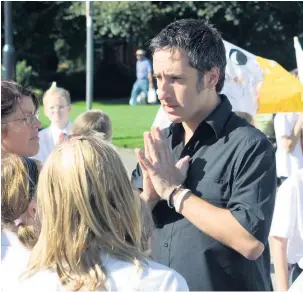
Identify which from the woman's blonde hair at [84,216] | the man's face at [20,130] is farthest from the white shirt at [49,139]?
the woman's blonde hair at [84,216]

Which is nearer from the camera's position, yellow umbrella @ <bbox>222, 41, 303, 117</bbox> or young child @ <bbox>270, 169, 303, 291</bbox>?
young child @ <bbox>270, 169, 303, 291</bbox>

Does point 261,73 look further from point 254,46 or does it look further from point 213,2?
point 254,46

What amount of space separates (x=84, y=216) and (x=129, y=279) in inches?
8.6

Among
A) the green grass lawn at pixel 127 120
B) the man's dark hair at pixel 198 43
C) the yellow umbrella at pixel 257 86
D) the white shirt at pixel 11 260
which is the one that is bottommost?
the green grass lawn at pixel 127 120

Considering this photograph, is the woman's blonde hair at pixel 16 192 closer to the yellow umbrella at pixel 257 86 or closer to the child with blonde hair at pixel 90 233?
the child with blonde hair at pixel 90 233

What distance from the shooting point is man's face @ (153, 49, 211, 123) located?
9.24ft

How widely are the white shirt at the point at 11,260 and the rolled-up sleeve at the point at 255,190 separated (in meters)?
0.77

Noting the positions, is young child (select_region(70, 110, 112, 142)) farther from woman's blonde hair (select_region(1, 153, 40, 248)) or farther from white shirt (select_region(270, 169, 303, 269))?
woman's blonde hair (select_region(1, 153, 40, 248))

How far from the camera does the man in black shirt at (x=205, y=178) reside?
264 centimetres

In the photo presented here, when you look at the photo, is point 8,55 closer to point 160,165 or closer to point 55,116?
point 55,116

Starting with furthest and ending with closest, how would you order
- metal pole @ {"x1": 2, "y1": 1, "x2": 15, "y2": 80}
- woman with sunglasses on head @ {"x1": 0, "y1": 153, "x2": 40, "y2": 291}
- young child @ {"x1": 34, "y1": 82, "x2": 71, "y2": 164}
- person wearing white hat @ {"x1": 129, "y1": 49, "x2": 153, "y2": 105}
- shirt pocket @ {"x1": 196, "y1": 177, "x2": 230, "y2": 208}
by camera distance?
person wearing white hat @ {"x1": 129, "y1": 49, "x2": 153, "y2": 105} < metal pole @ {"x1": 2, "y1": 1, "x2": 15, "y2": 80} < young child @ {"x1": 34, "y1": 82, "x2": 71, "y2": 164} < shirt pocket @ {"x1": 196, "y1": 177, "x2": 230, "y2": 208} < woman with sunglasses on head @ {"x1": 0, "y1": 153, "x2": 40, "y2": 291}

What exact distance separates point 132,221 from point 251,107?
404cm

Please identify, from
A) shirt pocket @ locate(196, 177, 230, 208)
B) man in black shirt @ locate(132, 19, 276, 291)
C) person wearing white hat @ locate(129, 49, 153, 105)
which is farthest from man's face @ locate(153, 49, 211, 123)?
person wearing white hat @ locate(129, 49, 153, 105)

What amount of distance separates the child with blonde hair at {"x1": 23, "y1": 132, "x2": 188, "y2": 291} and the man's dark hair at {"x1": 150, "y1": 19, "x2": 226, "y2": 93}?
805 millimetres
